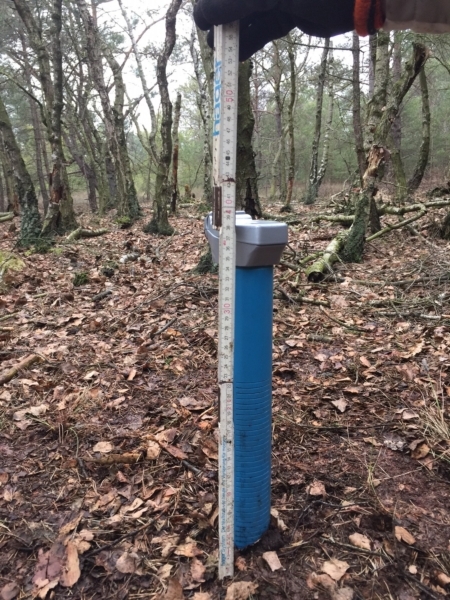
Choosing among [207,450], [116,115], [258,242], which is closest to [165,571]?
[207,450]

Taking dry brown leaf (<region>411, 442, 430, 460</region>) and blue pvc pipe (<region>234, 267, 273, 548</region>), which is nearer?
blue pvc pipe (<region>234, 267, 273, 548</region>)

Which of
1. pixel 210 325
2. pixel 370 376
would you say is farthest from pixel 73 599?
pixel 210 325

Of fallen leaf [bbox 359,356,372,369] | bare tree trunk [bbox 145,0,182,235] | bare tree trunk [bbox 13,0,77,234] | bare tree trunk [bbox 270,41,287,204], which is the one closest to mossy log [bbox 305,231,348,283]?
fallen leaf [bbox 359,356,372,369]

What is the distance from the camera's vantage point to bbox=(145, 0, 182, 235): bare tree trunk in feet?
25.3

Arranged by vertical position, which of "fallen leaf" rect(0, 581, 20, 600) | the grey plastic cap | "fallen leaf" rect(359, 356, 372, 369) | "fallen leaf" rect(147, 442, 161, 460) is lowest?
"fallen leaf" rect(0, 581, 20, 600)

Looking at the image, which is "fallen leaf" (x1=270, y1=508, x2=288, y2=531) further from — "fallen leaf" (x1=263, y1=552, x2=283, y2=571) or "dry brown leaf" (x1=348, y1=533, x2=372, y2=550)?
"dry brown leaf" (x1=348, y1=533, x2=372, y2=550)

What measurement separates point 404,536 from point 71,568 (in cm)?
157

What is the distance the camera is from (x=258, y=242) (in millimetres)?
1520

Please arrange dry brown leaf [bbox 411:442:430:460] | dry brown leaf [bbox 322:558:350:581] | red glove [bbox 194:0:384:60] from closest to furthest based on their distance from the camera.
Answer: red glove [bbox 194:0:384:60] → dry brown leaf [bbox 322:558:350:581] → dry brown leaf [bbox 411:442:430:460]

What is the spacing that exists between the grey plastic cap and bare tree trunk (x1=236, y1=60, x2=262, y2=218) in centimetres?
339

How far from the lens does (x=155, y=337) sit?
4.17 metres

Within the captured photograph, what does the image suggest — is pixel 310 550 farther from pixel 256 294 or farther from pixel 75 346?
pixel 75 346

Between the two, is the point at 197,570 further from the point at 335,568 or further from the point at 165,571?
the point at 335,568

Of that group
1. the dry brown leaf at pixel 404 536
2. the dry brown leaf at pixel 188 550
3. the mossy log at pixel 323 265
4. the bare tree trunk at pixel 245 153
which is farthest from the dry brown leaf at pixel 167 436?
the mossy log at pixel 323 265
